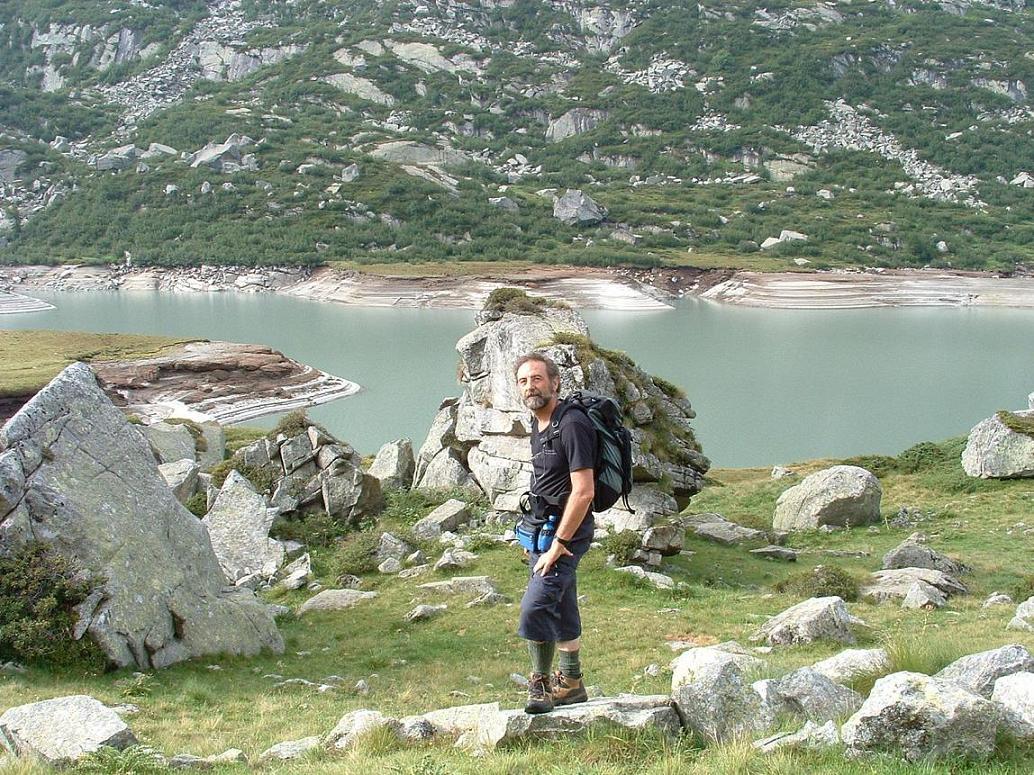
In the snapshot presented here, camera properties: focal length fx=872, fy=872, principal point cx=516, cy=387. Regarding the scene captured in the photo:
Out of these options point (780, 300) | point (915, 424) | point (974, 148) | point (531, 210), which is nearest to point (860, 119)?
point (974, 148)

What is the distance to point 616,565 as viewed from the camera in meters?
13.8

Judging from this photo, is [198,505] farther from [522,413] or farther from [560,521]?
[560,521]

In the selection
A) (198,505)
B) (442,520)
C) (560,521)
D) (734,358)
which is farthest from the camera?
(734,358)

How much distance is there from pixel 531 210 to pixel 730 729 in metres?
138

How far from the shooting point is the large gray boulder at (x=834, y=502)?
19.2m

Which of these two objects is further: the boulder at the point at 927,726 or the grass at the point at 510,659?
the grass at the point at 510,659

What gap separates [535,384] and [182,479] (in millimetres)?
13840

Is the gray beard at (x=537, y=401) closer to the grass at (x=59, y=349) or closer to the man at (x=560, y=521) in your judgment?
the man at (x=560, y=521)

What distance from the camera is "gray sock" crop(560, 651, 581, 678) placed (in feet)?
19.6

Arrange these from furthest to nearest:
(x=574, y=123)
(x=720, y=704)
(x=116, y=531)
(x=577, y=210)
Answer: (x=574, y=123)
(x=577, y=210)
(x=116, y=531)
(x=720, y=704)

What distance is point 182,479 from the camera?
1780cm

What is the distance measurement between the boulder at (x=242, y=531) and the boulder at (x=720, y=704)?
10.6 meters

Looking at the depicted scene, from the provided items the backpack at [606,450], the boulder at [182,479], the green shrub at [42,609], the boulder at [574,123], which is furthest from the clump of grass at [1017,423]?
the boulder at [574,123]

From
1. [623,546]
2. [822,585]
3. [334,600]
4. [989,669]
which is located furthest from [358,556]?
[989,669]
